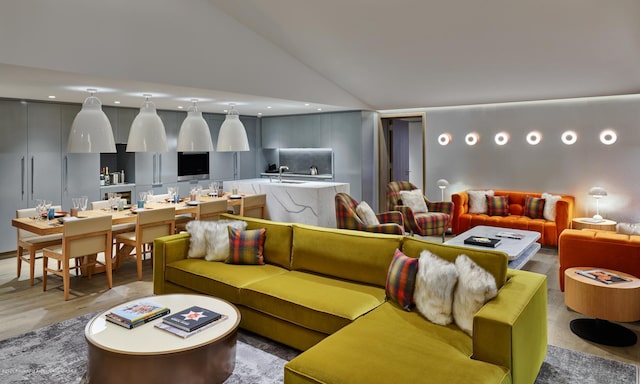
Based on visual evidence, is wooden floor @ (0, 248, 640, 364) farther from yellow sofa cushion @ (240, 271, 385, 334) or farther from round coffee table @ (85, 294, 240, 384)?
yellow sofa cushion @ (240, 271, 385, 334)

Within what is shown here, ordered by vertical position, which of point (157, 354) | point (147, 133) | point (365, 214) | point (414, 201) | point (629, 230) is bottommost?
point (157, 354)

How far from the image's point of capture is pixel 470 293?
106 inches

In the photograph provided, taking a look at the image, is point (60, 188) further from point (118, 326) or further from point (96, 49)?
point (118, 326)

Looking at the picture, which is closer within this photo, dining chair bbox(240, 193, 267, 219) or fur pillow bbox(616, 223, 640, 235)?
fur pillow bbox(616, 223, 640, 235)

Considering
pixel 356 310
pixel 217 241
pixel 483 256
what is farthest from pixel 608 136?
pixel 217 241

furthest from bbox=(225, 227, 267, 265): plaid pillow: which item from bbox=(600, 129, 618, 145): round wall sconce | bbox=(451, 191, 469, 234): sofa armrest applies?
bbox=(600, 129, 618, 145): round wall sconce

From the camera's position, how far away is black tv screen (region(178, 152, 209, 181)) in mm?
8488

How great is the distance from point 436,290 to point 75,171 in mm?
6151

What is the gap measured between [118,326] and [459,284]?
2.23m

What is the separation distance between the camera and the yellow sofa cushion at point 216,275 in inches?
144

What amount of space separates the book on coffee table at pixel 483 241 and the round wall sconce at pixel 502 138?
290cm

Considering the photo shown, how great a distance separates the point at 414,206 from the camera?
23.4ft

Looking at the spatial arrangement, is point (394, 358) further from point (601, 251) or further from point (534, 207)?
point (534, 207)

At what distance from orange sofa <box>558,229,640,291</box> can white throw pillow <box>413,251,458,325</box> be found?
2.04m
